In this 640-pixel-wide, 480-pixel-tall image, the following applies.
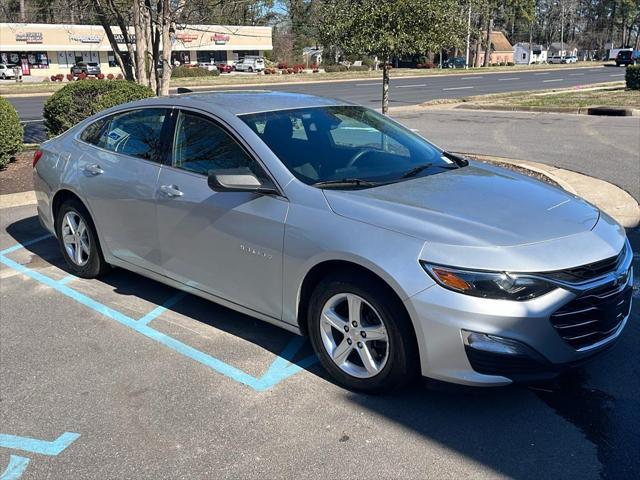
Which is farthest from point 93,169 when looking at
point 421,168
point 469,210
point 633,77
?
point 633,77

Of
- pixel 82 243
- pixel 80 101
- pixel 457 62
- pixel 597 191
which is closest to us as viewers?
pixel 82 243

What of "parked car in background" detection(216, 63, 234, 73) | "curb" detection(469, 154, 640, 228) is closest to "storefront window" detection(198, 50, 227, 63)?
"parked car in background" detection(216, 63, 234, 73)

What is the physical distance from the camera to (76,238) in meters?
5.37

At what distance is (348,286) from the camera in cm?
327

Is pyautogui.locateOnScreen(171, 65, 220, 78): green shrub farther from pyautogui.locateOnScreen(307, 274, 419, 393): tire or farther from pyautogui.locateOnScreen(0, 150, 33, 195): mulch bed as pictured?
pyautogui.locateOnScreen(307, 274, 419, 393): tire

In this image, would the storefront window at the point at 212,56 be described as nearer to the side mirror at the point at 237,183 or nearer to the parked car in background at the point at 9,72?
the parked car in background at the point at 9,72

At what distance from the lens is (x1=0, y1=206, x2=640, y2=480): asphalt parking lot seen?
2.87 meters

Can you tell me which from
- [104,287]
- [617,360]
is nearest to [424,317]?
[617,360]

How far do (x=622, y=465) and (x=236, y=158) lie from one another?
2.69 m

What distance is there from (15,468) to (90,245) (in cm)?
253

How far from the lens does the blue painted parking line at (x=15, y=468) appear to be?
2861mm

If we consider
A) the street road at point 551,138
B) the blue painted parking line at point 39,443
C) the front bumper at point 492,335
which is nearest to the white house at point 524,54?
the street road at point 551,138

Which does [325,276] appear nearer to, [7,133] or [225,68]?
[7,133]

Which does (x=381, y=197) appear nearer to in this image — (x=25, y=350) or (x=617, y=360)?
(x=617, y=360)
